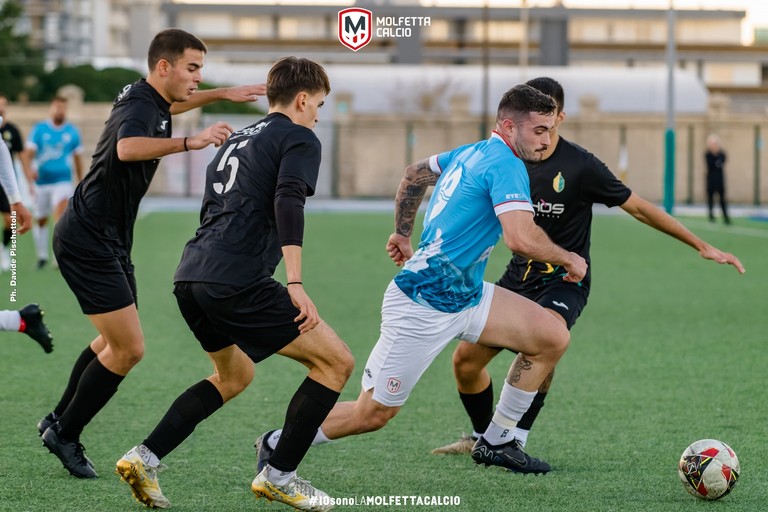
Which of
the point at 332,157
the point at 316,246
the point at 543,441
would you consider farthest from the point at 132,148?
the point at 332,157

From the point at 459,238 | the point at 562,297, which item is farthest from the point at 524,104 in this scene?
the point at 562,297

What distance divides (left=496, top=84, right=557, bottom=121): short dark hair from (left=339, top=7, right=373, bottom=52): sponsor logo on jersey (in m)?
3.61

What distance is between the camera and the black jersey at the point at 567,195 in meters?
6.45

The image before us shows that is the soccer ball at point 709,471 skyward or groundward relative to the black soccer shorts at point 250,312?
groundward

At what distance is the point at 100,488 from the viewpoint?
5.71 m

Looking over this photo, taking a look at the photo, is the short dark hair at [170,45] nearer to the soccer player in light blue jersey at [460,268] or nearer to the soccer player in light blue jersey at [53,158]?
the soccer player in light blue jersey at [460,268]

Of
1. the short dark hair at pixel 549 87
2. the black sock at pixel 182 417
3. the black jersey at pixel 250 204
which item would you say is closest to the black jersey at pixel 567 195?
the short dark hair at pixel 549 87

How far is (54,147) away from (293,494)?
41.0ft

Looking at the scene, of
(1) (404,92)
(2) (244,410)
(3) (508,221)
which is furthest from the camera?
(1) (404,92)

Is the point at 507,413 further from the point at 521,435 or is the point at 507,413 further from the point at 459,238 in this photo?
the point at 459,238

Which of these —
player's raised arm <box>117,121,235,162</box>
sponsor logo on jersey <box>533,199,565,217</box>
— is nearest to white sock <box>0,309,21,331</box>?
player's raised arm <box>117,121,235,162</box>

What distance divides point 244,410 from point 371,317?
15.7 ft

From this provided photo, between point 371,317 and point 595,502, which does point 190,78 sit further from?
A: point 371,317

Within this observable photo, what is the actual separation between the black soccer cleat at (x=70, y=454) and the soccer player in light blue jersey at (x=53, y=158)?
10826 millimetres
